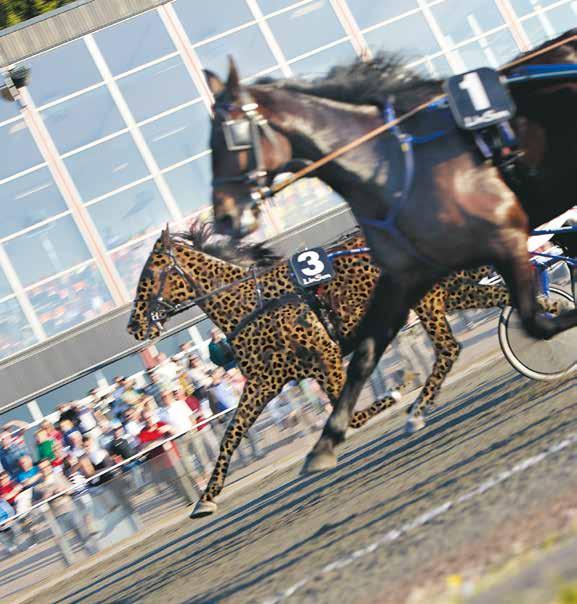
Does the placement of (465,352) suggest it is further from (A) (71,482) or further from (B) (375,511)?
(B) (375,511)

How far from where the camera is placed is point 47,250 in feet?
77.8

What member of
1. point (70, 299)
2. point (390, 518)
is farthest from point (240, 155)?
point (70, 299)

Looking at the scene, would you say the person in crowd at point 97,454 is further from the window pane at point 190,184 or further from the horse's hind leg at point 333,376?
the window pane at point 190,184

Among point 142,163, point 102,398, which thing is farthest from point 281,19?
point 102,398

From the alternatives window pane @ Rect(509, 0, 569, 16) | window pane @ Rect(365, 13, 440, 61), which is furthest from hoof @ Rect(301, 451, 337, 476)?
window pane @ Rect(509, 0, 569, 16)

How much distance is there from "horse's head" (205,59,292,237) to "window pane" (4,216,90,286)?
17068mm

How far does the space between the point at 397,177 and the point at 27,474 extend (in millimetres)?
9311

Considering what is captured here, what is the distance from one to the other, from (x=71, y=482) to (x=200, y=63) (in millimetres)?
12897

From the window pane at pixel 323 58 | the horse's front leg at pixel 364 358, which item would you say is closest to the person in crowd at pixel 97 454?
Result: the horse's front leg at pixel 364 358

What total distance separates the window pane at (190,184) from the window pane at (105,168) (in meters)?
0.62

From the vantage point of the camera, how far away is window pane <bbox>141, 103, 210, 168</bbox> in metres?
24.1

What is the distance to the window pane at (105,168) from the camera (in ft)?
78.6

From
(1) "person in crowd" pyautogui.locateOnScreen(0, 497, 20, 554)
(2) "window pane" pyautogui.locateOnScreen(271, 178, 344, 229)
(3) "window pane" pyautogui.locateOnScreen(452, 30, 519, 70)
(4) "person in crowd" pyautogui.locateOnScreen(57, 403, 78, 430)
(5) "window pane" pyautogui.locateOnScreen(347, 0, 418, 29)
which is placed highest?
(5) "window pane" pyautogui.locateOnScreen(347, 0, 418, 29)

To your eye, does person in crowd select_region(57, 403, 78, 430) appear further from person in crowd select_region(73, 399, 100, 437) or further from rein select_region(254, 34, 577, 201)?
rein select_region(254, 34, 577, 201)
